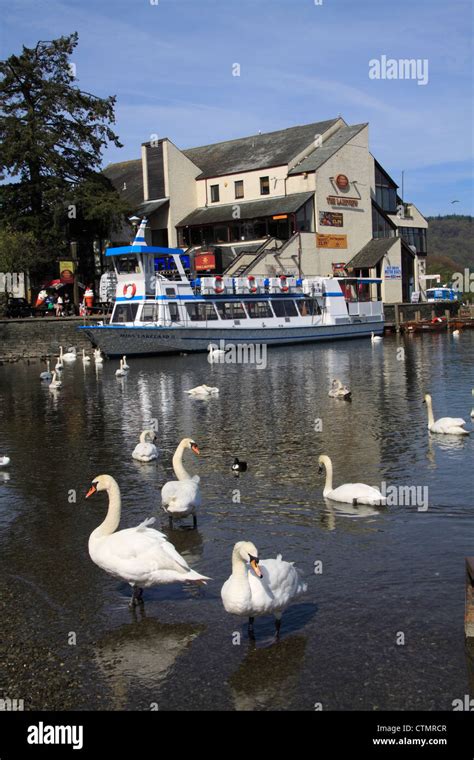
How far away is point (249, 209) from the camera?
225ft

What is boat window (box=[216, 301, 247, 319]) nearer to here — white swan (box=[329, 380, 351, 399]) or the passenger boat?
the passenger boat

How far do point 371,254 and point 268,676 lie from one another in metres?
65.1

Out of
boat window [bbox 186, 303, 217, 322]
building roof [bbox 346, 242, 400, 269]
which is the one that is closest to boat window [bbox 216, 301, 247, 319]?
boat window [bbox 186, 303, 217, 322]

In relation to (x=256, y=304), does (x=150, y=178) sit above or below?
above

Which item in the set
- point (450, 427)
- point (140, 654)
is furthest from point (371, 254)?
point (140, 654)

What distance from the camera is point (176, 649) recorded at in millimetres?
8273

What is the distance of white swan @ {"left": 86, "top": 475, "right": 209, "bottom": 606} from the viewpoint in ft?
29.1

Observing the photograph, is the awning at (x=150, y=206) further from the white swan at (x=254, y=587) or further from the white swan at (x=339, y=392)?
the white swan at (x=254, y=587)

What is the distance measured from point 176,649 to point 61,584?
249 cm

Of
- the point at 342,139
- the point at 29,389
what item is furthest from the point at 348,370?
the point at 342,139

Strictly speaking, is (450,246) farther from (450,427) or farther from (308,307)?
(450,427)

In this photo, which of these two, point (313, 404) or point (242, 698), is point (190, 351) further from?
point (242, 698)

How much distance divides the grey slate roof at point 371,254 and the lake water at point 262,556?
47.1 meters
